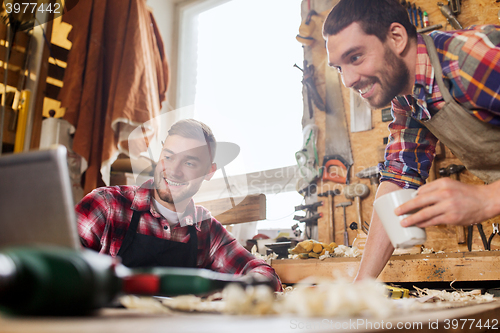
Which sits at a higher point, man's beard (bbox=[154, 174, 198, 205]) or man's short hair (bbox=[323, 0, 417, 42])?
man's short hair (bbox=[323, 0, 417, 42])

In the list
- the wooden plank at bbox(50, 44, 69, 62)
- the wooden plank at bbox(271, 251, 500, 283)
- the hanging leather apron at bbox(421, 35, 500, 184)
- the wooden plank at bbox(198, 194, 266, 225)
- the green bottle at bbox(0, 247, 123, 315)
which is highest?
the wooden plank at bbox(50, 44, 69, 62)

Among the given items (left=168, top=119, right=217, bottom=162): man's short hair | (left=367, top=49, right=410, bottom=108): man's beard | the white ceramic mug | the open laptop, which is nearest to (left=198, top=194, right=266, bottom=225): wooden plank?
(left=168, top=119, right=217, bottom=162): man's short hair

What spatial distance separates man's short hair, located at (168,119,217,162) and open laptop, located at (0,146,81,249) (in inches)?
34.2

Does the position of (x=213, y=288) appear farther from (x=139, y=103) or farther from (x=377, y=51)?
(x=139, y=103)

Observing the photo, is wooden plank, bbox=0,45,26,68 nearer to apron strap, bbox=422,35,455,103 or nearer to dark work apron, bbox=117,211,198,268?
dark work apron, bbox=117,211,198,268

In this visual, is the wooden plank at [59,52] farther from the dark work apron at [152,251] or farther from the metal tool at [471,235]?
the metal tool at [471,235]

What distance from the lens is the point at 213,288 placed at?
40 cm

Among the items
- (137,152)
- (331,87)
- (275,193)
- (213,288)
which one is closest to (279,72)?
(331,87)

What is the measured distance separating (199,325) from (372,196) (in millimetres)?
1941

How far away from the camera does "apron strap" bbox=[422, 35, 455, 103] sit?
918mm

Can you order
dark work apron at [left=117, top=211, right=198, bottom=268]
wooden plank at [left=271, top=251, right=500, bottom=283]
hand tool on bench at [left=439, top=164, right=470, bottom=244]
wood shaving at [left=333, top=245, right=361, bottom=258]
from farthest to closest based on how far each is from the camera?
1. hand tool on bench at [left=439, top=164, right=470, bottom=244]
2. wood shaving at [left=333, top=245, right=361, bottom=258]
3. wooden plank at [left=271, top=251, right=500, bottom=283]
4. dark work apron at [left=117, top=211, right=198, bottom=268]

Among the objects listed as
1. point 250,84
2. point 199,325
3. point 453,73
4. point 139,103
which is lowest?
point 199,325

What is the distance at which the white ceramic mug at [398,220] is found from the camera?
1.98 ft

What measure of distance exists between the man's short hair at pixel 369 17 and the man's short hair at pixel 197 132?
1.73ft
